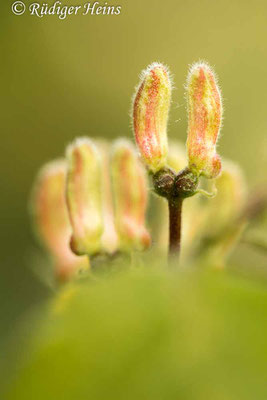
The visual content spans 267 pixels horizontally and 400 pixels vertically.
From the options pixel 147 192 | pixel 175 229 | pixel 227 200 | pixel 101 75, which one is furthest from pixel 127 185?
pixel 101 75

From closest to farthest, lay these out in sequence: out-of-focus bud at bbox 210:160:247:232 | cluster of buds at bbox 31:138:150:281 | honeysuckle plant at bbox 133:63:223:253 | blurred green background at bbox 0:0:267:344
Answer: honeysuckle plant at bbox 133:63:223:253 < cluster of buds at bbox 31:138:150:281 < out-of-focus bud at bbox 210:160:247:232 < blurred green background at bbox 0:0:267:344

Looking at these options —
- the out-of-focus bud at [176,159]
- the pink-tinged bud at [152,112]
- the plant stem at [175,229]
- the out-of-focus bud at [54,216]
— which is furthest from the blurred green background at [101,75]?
the plant stem at [175,229]

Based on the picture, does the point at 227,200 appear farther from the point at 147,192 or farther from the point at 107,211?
the point at 107,211

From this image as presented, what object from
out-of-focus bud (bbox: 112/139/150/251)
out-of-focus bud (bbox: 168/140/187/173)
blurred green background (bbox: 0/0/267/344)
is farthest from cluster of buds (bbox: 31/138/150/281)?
blurred green background (bbox: 0/0/267/344)

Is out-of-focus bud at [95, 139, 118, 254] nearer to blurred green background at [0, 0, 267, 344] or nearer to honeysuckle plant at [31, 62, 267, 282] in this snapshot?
honeysuckle plant at [31, 62, 267, 282]

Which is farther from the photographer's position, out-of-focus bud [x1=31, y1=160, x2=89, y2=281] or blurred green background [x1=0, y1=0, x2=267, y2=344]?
blurred green background [x1=0, y1=0, x2=267, y2=344]
